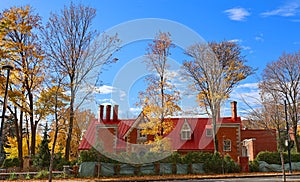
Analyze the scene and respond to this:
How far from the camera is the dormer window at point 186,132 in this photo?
34188mm

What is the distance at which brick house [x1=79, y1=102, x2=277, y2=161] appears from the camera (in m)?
33.4

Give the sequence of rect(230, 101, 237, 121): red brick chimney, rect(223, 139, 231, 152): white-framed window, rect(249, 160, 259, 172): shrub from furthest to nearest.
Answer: rect(230, 101, 237, 121): red brick chimney → rect(223, 139, 231, 152): white-framed window → rect(249, 160, 259, 172): shrub

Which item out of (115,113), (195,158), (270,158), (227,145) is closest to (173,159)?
(195,158)

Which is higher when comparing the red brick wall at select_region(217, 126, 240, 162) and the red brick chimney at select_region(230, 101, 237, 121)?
the red brick chimney at select_region(230, 101, 237, 121)

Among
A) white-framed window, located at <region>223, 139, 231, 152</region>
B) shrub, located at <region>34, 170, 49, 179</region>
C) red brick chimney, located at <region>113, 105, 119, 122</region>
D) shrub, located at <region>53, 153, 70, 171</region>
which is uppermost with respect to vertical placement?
red brick chimney, located at <region>113, 105, 119, 122</region>

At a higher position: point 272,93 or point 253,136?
point 272,93

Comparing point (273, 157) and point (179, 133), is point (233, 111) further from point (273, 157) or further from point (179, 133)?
point (273, 157)

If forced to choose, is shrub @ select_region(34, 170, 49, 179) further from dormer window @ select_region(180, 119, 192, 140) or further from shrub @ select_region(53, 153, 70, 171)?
dormer window @ select_region(180, 119, 192, 140)

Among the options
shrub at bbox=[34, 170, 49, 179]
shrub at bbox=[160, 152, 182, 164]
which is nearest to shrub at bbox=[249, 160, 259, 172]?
shrub at bbox=[160, 152, 182, 164]

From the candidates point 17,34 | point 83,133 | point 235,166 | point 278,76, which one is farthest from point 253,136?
point 17,34

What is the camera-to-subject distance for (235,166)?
2572 centimetres

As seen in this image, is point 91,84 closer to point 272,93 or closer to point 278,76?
point 272,93

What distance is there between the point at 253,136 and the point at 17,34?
28862 mm

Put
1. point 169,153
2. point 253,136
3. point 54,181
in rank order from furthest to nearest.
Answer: point 253,136 → point 169,153 → point 54,181
